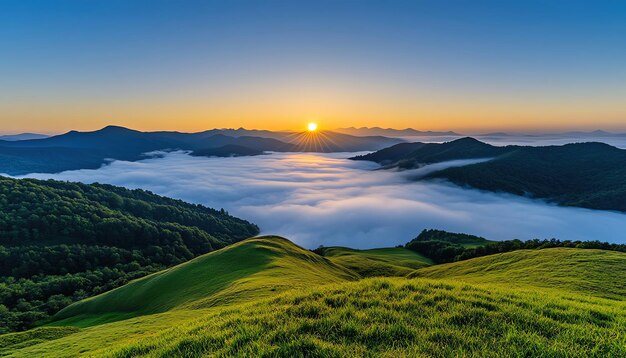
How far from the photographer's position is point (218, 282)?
33.4 m

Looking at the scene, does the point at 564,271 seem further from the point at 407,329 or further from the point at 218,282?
the point at 218,282

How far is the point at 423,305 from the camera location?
29.3ft

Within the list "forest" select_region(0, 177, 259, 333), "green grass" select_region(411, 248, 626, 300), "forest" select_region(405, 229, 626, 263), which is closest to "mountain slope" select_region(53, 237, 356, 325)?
"green grass" select_region(411, 248, 626, 300)

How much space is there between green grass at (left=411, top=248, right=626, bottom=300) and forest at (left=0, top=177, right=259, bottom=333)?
303 ft

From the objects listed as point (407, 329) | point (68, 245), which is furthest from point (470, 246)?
point (68, 245)

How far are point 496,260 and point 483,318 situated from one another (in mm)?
42722

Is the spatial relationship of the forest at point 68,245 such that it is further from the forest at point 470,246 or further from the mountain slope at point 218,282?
the forest at point 470,246

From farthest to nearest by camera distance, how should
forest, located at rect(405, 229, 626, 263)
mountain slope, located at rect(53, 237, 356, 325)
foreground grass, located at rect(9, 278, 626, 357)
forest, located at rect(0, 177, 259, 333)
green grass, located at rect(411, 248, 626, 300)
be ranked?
forest, located at rect(0, 177, 259, 333)
forest, located at rect(405, 229, 626, 263)
mountain slope, located at rect(53, 237, 356, 325)
green grass, located at rect(411, 248, 626, 300)
foreground grass, located at rect(9, 278, 626, 357)

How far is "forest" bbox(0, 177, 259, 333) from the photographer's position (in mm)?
87562

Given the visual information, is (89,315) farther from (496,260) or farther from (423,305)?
(496,260)

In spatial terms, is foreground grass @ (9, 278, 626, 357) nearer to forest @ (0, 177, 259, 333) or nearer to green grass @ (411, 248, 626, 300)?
green grass @ (411, 248, 626, 300)

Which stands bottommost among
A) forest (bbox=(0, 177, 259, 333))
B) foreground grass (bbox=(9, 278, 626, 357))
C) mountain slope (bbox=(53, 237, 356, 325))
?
forest (bbox=(0, 177, 259, 333))

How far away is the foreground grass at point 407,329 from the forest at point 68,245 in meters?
89.8

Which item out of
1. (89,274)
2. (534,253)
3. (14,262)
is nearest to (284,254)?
(534,253)
